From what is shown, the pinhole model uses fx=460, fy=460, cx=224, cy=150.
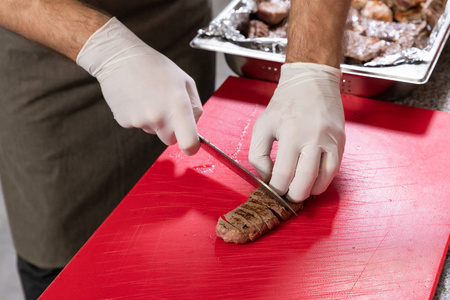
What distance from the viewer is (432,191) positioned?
1398 mm

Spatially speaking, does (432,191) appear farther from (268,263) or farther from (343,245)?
(268,263)

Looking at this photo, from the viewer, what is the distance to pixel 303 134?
133 cm

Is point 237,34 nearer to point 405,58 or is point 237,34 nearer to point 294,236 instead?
point 405,58

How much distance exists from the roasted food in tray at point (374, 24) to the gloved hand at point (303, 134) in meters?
0.39

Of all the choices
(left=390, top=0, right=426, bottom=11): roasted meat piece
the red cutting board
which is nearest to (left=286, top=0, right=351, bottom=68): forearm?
the red cutting board

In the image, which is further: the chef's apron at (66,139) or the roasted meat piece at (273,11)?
the roasted meat piece at (273,11)

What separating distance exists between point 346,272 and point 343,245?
3.6 inches

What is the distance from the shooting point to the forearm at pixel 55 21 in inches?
56.1

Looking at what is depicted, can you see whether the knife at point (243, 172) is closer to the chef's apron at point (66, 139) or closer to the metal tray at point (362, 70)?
the metal tray at point (362, 70)

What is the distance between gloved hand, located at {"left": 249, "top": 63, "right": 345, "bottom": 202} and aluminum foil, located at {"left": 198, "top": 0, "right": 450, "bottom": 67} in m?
0.35

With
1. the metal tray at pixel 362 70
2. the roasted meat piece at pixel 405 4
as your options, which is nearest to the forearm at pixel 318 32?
the metal tray at pixel 362 70

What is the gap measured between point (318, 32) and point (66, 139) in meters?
1.09

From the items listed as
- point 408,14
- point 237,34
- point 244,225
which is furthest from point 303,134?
point 408,14

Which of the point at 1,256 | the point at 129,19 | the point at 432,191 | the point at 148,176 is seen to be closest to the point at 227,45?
the point at 129,19
